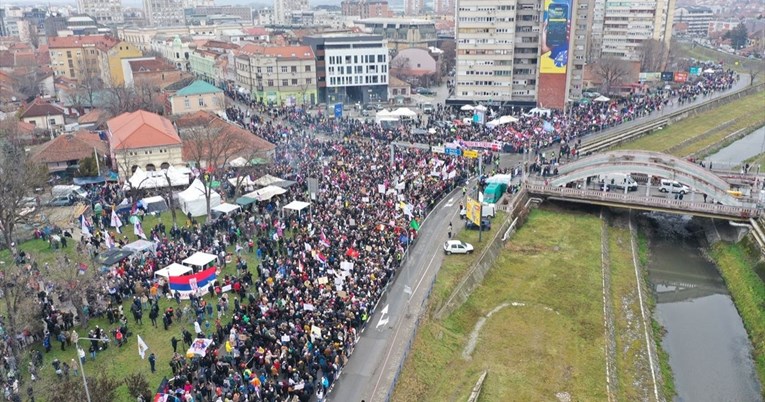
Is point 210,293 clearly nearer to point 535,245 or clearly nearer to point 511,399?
point 511,399

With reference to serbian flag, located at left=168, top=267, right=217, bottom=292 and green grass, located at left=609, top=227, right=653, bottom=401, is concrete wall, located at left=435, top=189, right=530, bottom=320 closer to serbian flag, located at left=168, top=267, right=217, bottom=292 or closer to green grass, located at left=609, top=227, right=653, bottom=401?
green grass, located at left=609, top=227, right=653, bottom=401

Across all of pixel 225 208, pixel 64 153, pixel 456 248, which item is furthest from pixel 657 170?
pixel 64 153

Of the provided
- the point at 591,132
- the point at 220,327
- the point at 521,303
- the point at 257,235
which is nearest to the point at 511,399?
the point at 521,303

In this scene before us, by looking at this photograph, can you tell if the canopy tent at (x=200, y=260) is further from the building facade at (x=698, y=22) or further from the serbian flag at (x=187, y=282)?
the building facade at (x=698, y=22)

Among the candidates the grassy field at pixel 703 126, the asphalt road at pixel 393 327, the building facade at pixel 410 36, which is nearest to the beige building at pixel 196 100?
the asphalt road at pixel 393 327

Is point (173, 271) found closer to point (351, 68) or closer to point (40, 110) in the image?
point (40, 110)

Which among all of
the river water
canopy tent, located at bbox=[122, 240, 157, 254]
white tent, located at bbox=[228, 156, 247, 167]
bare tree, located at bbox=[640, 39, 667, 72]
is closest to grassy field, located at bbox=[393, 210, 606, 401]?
the river water
